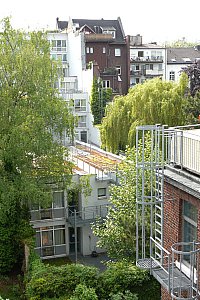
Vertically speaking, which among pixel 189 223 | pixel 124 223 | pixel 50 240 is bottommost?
pixel 50 240

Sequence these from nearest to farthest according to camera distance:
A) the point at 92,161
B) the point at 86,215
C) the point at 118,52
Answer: the point at 86,215 → the point at 92,161 → the point at 118,52

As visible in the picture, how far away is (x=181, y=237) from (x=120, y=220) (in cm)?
643

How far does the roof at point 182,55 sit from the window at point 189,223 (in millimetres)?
55693

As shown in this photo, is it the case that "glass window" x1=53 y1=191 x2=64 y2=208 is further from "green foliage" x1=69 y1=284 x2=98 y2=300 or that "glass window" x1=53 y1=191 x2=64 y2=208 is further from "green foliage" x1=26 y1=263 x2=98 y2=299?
"green foliage" x1=69 y1=284 x2=98 y2=300

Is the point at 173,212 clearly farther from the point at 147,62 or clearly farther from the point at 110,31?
the point at 147,62

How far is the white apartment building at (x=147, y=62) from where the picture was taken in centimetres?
6175

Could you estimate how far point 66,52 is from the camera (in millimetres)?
56812

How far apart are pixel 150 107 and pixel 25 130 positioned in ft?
42.1

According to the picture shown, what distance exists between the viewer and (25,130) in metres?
18.8

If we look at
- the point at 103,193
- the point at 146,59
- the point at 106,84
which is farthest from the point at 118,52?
the point at 103,193

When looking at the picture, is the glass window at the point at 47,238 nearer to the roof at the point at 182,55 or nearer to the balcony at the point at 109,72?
the balcony at the point at 109,72

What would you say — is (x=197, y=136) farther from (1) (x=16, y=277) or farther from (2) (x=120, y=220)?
(1) (x=16, y=277)

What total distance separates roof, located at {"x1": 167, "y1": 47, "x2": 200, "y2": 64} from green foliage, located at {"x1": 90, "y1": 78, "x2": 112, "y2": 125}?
2126 cm

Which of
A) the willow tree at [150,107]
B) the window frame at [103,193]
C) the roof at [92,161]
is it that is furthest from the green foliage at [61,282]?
the willow tree at [150,107]
